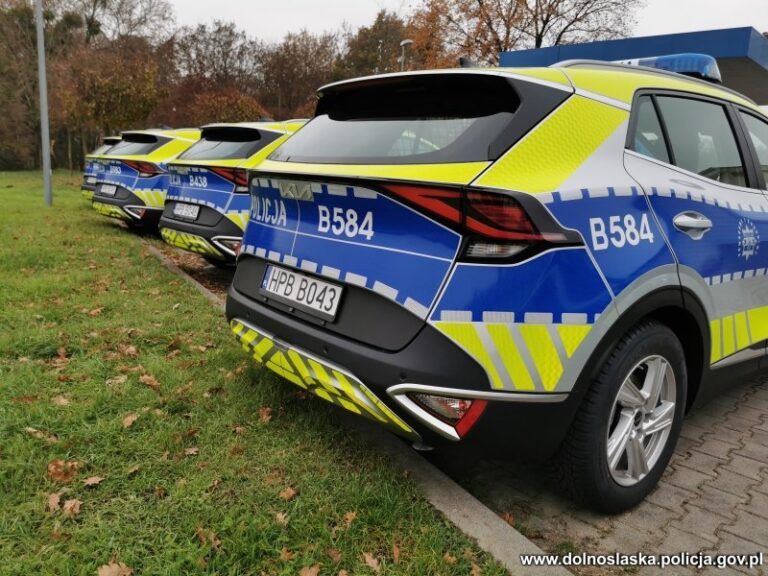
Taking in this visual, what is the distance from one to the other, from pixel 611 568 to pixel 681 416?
82 cm

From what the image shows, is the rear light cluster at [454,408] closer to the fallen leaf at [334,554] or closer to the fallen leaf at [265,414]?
the fallen leaf at [334,554]

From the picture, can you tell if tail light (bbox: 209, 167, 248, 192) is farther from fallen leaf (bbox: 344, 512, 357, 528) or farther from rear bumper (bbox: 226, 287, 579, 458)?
fallen leaf (bbox: 344, 512, 357, 528)

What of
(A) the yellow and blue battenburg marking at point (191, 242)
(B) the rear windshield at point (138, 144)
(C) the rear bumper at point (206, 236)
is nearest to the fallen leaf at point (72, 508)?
(C) the rear bumper at point (206, 236)

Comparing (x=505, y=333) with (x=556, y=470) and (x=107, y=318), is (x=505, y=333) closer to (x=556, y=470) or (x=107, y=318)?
(x=556, y=470)

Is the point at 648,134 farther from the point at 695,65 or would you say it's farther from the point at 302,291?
the point at 695,65

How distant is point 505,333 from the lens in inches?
76.5

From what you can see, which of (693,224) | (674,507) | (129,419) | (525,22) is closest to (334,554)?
(129,419)

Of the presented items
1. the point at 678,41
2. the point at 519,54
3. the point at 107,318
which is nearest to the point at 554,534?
the point at 107,318

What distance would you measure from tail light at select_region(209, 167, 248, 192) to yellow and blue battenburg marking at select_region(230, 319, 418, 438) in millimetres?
2848

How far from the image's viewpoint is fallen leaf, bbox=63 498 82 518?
2201mm

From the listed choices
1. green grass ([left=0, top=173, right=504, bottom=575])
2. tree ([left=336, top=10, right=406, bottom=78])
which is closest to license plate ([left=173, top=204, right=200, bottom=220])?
green grass ([left=0, top=173, right=504, bottom=575])

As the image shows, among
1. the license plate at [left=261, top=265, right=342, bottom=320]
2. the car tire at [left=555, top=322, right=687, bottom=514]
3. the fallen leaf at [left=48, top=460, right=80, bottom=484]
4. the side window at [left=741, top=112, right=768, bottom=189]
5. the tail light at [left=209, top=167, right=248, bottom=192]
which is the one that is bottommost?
the fallen leaf at [left=48, top=460, right=80, bottom=484]

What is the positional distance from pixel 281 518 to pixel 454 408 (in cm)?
80

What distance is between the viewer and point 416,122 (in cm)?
236
